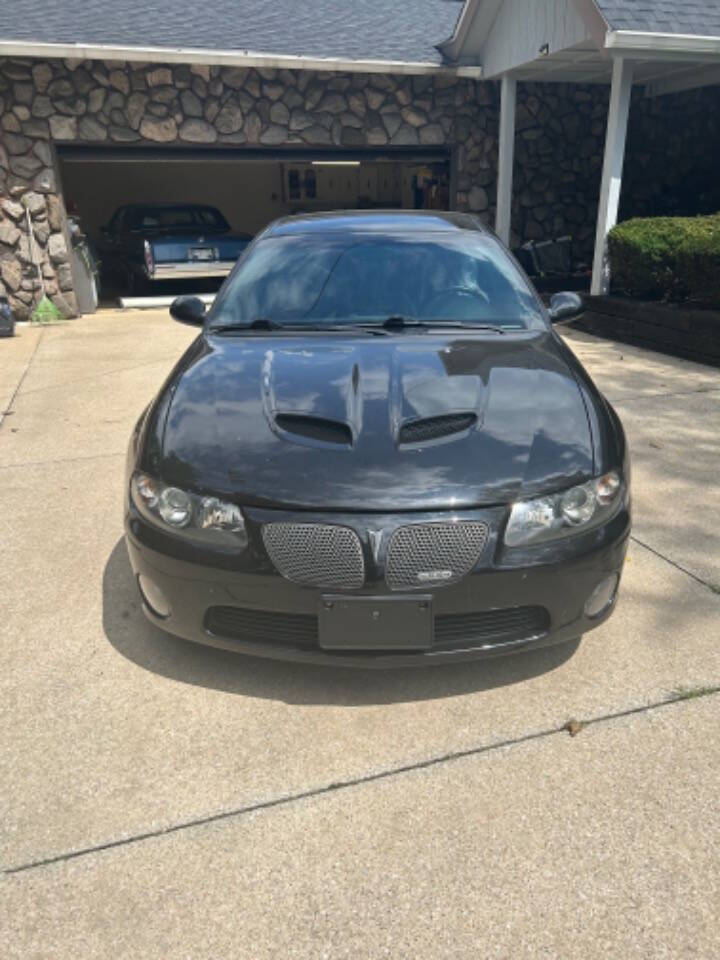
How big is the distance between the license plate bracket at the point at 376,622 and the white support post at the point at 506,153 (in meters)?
9.41

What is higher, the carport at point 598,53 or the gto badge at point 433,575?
the carport at point 598,53

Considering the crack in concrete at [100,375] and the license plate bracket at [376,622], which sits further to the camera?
the crack in concrete at [100,375]

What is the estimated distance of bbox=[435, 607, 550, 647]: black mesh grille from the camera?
2.25 m

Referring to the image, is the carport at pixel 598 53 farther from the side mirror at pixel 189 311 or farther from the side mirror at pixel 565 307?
the side mirror at pixel 189 311

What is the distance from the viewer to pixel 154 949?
1.64 meters

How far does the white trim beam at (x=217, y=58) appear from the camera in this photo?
9375mm

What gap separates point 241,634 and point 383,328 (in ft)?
5.16

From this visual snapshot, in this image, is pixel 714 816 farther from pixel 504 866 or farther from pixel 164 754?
pixel 164 754

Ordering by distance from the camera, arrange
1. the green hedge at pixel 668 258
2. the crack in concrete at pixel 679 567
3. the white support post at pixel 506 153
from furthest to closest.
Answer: the white support post at pixel 506 153 < the green hedge at pixel 668 258 < the crack in concrete at pixel 679 567

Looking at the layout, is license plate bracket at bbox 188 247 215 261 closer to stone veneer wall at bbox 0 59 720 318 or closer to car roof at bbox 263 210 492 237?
stone veneer wall at bbox 0 59 720 318

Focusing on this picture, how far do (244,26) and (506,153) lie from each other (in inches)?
182

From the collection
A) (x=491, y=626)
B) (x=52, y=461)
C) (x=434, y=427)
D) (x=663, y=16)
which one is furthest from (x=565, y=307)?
(x=663, y=16)

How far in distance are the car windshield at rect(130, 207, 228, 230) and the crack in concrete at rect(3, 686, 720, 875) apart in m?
12.8

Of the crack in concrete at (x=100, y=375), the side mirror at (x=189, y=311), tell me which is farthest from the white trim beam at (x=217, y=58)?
the side mirror at (x=189, y=311)
